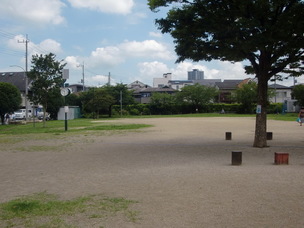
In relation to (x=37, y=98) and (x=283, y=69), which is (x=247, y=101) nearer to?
(x=37, y=98)

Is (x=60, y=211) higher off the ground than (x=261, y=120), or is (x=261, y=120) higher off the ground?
(x=261, y=120)

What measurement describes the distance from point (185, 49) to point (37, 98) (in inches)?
730

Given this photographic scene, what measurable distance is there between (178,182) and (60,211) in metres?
2.71

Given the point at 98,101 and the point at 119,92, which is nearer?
the point at 98,101

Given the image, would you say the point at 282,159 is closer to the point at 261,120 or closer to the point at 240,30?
the point at 261,120

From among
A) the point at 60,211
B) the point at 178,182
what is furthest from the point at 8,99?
the point at 60,211

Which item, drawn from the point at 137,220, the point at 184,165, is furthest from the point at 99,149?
the point at 137,220

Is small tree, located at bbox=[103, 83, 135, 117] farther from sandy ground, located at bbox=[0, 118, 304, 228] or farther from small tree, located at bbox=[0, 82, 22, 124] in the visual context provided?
sandy ground, located at bbox=[0, 118, 304, 228]

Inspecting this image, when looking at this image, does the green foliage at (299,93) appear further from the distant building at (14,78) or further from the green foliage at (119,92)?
the distant building at (14,78)

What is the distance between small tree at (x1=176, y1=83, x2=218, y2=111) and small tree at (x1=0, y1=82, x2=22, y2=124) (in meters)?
29.9

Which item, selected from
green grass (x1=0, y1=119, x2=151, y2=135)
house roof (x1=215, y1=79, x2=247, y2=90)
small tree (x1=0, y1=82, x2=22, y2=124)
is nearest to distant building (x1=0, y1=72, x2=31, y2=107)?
small tree (x1=0, y1=82, x2=22, y2=124)

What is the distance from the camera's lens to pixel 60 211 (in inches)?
194

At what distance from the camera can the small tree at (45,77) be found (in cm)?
2680

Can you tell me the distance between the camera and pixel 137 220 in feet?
14.8
